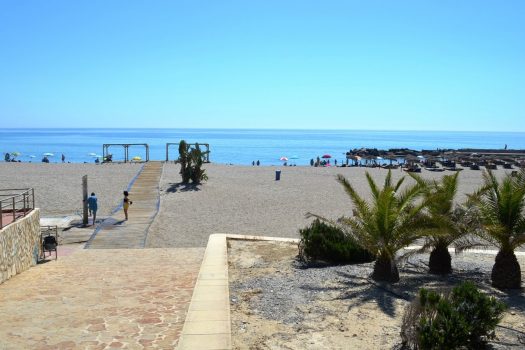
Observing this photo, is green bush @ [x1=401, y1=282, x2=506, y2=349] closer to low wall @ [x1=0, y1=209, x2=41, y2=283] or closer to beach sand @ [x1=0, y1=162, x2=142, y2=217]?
low wall @ [x1=0, y1=209, x2=41, y2=283]

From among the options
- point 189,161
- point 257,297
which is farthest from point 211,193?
point 257,297

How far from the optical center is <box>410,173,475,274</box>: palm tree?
9.09 metres

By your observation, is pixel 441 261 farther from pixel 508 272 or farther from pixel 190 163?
pixel 190 163

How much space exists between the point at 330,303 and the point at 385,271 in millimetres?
1797

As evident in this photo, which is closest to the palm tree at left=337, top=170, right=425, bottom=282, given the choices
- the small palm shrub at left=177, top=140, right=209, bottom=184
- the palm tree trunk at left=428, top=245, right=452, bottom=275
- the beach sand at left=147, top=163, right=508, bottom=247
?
the palm tree trunk at left=428, top=245, right=452, bottom=275

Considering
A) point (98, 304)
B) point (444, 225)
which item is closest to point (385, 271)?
point (444, 225)

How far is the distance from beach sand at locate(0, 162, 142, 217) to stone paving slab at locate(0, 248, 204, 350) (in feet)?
34.2

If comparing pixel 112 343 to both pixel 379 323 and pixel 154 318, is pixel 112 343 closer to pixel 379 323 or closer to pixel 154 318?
pixel 154 318

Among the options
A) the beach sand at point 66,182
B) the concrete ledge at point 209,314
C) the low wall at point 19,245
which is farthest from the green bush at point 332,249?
the beach sand at point 66,182

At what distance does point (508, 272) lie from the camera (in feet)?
28.0

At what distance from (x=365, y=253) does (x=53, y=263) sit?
798 centimetres

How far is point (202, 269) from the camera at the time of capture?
9742mm

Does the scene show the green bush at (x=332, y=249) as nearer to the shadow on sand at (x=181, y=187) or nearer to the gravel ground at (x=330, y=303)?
the gravel ground at (x=330, y=303)

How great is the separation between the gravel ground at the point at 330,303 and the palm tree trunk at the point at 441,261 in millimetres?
210
